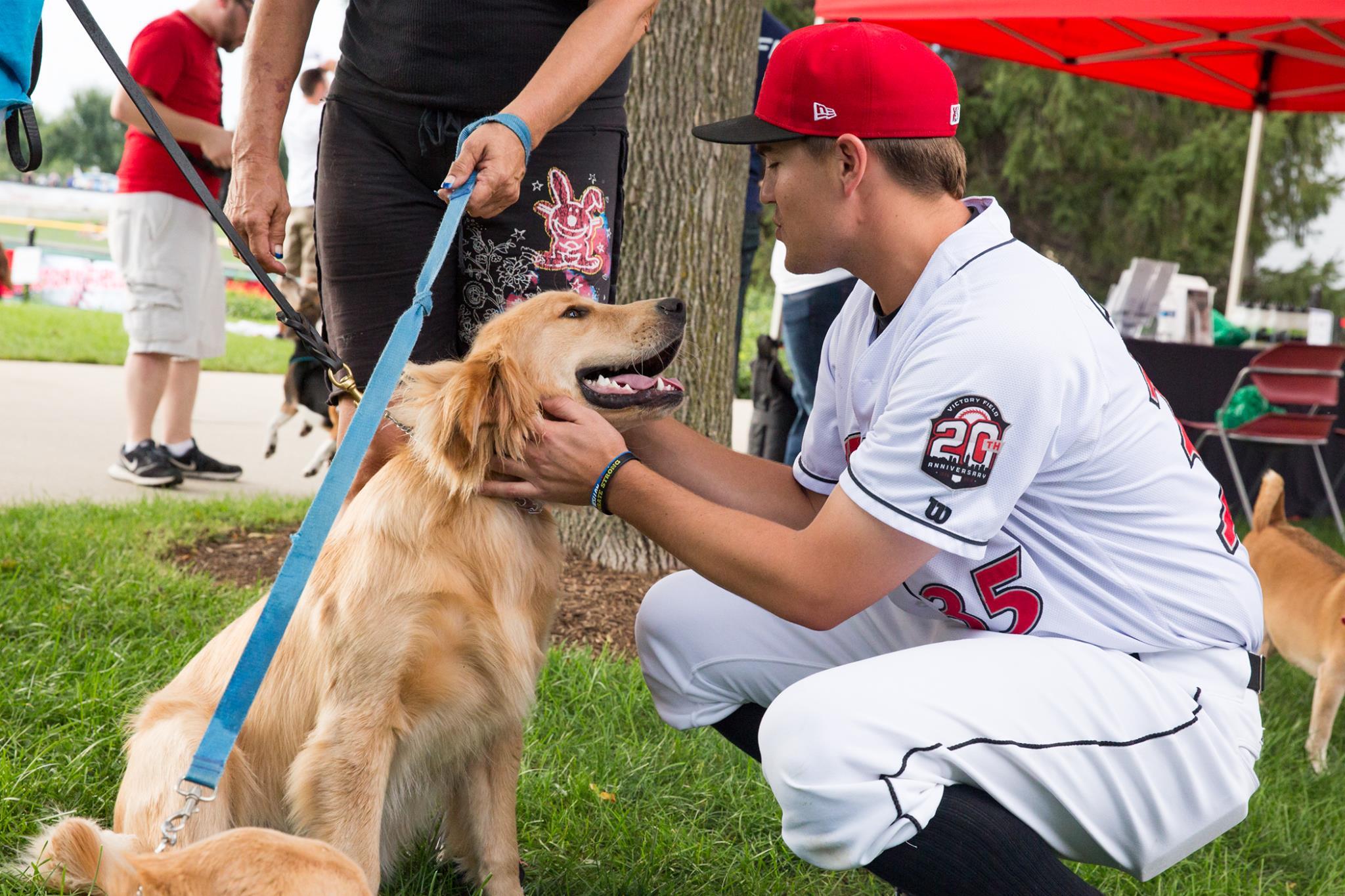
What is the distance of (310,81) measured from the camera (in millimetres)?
8578

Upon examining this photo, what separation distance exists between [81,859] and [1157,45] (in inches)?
344

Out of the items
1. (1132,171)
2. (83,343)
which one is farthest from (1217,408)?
(1132,171)

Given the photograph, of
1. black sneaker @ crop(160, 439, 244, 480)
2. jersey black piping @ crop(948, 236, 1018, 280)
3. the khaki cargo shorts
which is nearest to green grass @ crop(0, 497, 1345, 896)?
jersey black piping @ crop(948, 236, 1018, 280)

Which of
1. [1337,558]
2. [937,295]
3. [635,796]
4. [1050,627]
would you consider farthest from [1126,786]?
[1337,558]

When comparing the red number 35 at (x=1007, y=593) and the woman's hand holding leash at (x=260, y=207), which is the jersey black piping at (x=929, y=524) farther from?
the woman's hand holding leash at (x=260, y=207)

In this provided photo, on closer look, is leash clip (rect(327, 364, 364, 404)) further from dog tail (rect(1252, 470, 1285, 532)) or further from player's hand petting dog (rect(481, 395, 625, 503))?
dog tail (rect(1252, 470, 1285, 532))

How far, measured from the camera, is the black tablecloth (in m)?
7.12

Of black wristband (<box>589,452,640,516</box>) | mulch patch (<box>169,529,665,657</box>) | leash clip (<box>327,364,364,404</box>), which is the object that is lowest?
mulch patch (<box>169,529,665,657</box>)

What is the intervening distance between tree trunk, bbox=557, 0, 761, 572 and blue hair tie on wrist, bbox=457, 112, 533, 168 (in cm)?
231

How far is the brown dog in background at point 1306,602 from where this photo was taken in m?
3.91

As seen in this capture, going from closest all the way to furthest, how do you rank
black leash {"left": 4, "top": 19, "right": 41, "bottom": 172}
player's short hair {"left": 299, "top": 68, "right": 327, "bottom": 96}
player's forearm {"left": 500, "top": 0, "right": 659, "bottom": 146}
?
black leash {"left": 4, "top": 19, "right": 41, "bottom": 172}, player's forearm {"left": 500, "top": 0, "right": 659, "bottom": 146}, player's short hair {"left": 299, "top": 68, "right": 327, "bottom": 96}

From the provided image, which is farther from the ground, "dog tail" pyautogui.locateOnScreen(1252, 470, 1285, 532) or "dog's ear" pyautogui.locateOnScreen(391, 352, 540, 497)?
"dog's ear" pyautogui.locateOnScreen(391, 352, 540, 497)

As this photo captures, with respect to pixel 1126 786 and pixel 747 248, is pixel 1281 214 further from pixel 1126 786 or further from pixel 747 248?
pixel 1126 786

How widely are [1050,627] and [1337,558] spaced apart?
3.29m
